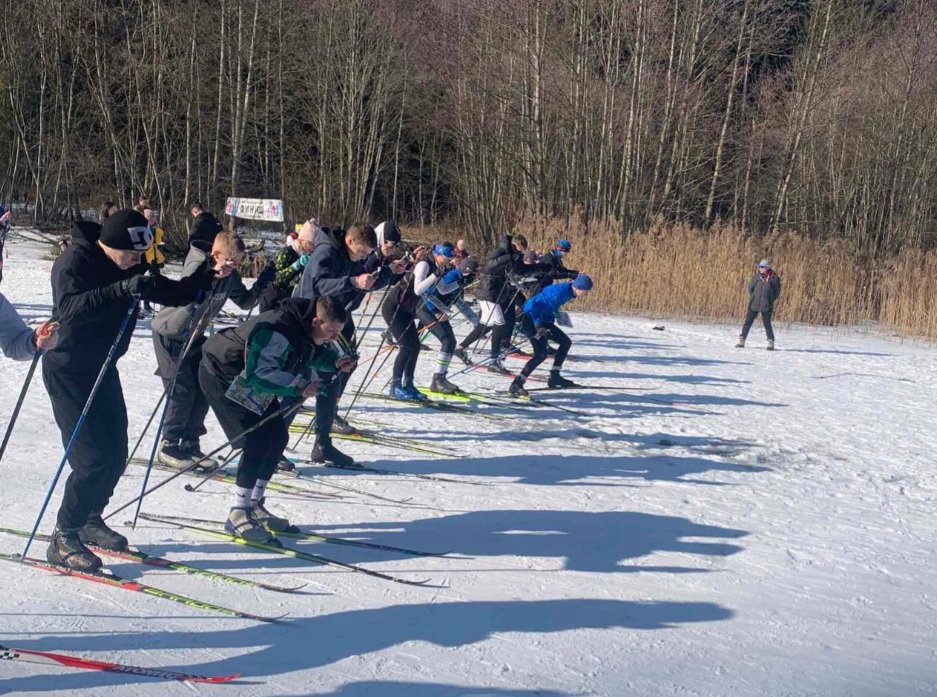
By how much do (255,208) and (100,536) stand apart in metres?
13.8

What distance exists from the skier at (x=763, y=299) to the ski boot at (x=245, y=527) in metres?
12.4

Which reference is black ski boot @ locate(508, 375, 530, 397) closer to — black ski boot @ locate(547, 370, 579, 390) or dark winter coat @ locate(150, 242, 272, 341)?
black ski boot @ locate(547, 370, 579, 390)

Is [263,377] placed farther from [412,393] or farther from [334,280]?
[412,393]

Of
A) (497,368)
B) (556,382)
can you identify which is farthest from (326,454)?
(497,368)

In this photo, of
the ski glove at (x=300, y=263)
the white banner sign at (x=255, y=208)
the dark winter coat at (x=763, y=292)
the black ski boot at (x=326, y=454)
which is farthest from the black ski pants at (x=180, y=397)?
the dark winter coat at (x=763, y=292)

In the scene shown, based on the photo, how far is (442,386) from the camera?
34.4ft

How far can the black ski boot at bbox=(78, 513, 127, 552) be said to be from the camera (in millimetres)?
5156

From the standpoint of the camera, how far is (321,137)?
28969 mm

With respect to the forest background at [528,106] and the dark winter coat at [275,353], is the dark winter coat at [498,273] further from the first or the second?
the forest background at [528,106]

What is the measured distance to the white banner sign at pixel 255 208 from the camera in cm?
1783

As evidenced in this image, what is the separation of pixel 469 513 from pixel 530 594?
4.31 feet

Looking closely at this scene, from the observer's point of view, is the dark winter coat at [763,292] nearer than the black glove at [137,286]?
No

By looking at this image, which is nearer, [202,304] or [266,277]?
[202,304]

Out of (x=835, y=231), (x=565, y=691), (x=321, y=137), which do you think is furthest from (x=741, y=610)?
(x=321, y=137)
